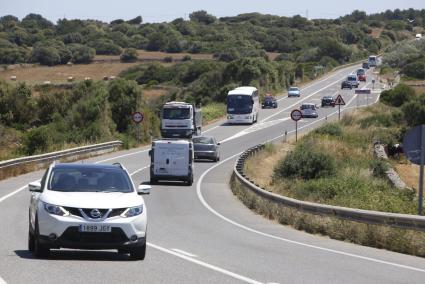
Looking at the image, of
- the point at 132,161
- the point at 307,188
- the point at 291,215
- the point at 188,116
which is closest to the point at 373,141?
the point at 188,116

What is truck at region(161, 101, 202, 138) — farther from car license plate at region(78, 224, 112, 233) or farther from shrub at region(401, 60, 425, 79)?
shrub at region(401, 60, 425, 79)

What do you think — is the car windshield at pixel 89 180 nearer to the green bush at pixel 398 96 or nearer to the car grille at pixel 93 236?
the car grille at pixel 93 236

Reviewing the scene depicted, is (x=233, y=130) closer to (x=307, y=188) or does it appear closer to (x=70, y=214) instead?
(x=307, y=188)

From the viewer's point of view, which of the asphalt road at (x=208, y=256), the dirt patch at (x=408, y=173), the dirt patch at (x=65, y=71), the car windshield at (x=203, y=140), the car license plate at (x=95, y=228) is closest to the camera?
the asphalt road at (x=208, y=256)

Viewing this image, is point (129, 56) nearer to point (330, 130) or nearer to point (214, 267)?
point (330, 130)

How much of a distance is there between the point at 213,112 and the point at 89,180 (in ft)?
238

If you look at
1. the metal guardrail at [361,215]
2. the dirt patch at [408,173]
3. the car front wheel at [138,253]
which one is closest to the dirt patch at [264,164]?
the dirt patch at [408,173]

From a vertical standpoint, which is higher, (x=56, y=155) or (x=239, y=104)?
(x=56, y=155)

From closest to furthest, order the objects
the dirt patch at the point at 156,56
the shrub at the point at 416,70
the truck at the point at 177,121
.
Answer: the truck at the point at 177,121 → the shrub at the point at 416,70 → the dirt patch at the point at 156,56

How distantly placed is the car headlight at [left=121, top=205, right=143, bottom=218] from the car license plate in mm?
358

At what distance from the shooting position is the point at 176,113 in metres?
64.5

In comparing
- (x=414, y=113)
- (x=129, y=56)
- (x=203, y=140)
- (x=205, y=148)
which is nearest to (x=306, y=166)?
(x=205, y=148)

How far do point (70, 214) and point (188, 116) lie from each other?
5004cm

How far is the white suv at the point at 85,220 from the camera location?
14.2 m
